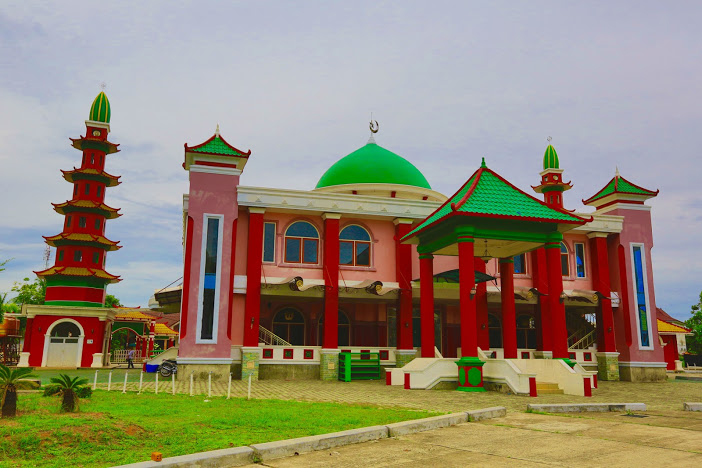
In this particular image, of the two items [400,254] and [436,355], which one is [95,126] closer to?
[400,254]

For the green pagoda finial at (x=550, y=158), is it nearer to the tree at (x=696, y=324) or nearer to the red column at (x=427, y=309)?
the red column at (x=427, y=309)

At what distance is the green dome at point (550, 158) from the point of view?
107ft

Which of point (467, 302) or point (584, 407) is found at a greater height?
point (467, 302)

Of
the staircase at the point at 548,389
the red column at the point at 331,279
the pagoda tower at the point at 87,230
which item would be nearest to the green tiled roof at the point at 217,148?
the red column at the point at 331,279

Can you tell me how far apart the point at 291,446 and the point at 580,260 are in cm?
2475

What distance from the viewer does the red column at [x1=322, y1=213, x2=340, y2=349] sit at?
75.3ft

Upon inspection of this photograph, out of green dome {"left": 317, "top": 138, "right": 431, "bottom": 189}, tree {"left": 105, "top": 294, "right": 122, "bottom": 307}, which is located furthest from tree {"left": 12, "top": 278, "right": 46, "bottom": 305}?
green dome {"left": 317, "top": 138, "right": 431, "bottom": 189}

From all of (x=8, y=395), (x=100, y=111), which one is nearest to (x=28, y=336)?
(x=100, y=111)

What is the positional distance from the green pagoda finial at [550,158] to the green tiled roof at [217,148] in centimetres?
1909

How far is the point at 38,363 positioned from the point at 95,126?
15307 millimetres

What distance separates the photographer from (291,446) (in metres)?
6.69

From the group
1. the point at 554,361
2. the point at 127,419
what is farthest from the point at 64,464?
the point at 554,361

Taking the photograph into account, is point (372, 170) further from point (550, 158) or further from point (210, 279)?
point (550, 158)

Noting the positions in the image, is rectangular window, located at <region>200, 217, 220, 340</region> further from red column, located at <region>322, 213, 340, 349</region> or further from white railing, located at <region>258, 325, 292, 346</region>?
red column, located at <region>322, 213, 340, 349</region>
